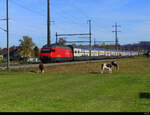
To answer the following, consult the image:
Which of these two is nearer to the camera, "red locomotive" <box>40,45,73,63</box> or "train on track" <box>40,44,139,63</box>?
"red locomotive" <box>40,45,73,63</box>

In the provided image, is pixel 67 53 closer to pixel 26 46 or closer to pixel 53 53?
pixel 53 53

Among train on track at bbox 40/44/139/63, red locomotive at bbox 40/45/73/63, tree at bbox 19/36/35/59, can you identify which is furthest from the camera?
tree at bbox 19/36/35/59

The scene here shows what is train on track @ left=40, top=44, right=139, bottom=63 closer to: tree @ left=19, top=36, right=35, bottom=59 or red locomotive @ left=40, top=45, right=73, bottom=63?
red locomotive @ left=40, top=45, right=73, bottom=63

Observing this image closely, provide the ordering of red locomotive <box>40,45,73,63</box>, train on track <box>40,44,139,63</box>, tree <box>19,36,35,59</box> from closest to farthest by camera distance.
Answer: red locomotive <box>40,45,73,63</box>
train on track <box>40,44,139,63</box>
tree <box>19,36,35,59</box>

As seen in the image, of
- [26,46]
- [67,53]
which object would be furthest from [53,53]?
[26,46]

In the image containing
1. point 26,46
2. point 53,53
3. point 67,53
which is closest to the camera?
point 53,53

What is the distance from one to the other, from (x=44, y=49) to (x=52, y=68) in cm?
1278

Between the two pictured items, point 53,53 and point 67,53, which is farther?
point 67,53

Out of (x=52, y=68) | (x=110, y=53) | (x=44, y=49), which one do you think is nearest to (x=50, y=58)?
(x=44, y=49)

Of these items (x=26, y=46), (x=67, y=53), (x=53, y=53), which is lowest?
(x=53, y=53)

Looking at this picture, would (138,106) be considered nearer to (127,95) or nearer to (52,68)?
(127,95)

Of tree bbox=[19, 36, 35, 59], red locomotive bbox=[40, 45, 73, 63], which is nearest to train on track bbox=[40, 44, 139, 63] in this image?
red locomotive bbox=[40, 45, 73, 63]

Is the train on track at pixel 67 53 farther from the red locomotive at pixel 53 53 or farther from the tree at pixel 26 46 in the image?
the tree at pixel 26 46

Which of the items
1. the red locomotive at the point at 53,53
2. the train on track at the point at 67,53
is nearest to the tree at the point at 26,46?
the train on track at the point at 67,53
